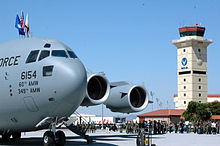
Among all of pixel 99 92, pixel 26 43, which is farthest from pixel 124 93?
pixel 26 43

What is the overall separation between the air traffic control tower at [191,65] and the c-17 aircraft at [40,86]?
421 feet

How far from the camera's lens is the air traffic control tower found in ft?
465

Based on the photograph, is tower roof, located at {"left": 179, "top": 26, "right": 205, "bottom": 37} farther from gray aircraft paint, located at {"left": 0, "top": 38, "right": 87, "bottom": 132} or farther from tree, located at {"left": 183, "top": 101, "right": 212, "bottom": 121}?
gray aircraft paint, located at {"left": 0, "top": 38, "right": 87, "bottom": 132}

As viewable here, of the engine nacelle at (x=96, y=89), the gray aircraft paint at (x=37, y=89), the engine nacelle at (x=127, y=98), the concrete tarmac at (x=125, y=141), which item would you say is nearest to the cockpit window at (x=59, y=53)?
the gray aircraft paint at (x=37, y=89)

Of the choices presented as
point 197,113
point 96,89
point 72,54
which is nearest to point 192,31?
point 197,113

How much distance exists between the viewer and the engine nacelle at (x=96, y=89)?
19.3 meters

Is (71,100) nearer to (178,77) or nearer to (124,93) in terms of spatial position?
(124,93)

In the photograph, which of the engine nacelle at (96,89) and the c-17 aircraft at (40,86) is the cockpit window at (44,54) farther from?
the engine nacelle at (96,89)

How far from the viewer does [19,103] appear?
49.3 feet

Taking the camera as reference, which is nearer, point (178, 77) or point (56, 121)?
point (56, 121)

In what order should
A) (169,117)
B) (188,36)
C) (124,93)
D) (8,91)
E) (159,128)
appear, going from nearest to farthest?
(8,91) < (124,93) < (159,128) < (169,117) < (188,36)

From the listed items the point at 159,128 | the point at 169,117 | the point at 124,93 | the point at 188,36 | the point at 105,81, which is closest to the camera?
the point at 105,81

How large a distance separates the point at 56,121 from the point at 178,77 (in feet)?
451

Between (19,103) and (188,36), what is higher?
(188,36)
